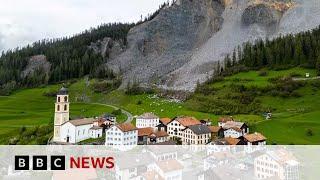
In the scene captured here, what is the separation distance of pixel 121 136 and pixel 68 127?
14932mm

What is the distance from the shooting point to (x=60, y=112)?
96.8 m

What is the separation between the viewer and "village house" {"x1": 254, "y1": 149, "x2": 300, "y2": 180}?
69750 millimetres

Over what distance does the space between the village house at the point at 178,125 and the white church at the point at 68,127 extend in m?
15.6

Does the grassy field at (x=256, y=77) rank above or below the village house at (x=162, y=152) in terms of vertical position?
above

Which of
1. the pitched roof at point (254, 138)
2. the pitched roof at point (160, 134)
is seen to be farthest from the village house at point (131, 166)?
the pitched roof at point (254, 138)

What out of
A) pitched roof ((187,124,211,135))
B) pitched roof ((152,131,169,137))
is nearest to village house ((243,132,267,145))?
pitched roof ((187,124,211,135))

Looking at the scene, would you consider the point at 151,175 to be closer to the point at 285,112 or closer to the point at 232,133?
the point at 232,133

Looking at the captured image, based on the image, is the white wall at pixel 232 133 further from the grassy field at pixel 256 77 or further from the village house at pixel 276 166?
the grassy field at pixel 256 77

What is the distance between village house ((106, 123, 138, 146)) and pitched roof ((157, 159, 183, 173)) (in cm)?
1800

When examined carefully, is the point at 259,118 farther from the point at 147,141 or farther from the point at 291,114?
the point at 147,141

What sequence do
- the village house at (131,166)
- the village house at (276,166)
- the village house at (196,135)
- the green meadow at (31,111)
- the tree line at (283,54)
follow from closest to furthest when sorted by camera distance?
the village house at (131,166)
the village house at (276,166)
the village house at (196,135)
the green meadow at (31,111)
the tree line at (283,54)

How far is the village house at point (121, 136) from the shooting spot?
282 ft

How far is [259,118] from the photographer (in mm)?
114500

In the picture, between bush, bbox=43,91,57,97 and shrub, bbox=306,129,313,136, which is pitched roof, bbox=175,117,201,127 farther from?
bush, bbox=43,91,57,97
